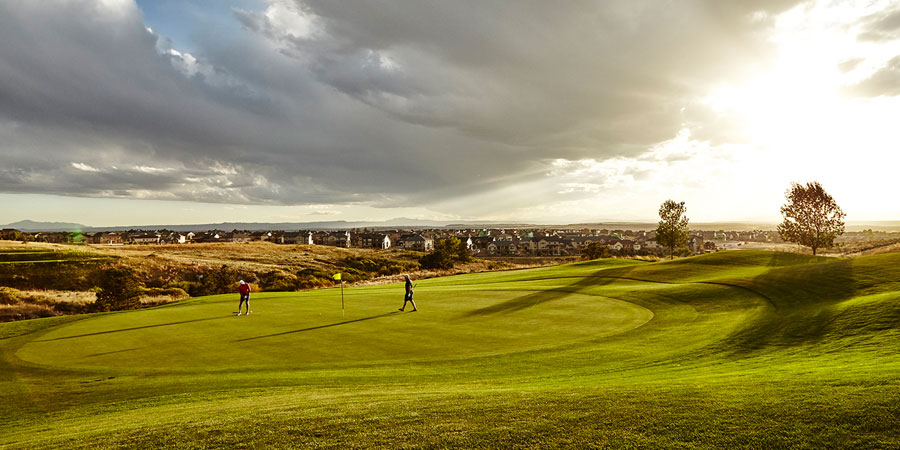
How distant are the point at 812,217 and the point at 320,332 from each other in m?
60.4

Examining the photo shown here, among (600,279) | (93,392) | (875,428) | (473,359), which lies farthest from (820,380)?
(600,279)

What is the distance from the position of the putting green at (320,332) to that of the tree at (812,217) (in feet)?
145

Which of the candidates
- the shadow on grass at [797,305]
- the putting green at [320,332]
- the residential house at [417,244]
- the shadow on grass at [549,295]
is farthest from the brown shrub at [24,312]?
the residential house at [417,244]

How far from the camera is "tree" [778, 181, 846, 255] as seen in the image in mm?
51500

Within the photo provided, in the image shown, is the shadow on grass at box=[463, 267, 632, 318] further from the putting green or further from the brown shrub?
the brown shrub

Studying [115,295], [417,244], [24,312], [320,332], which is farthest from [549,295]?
[417,244]

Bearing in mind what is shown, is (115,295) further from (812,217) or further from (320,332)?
(812,217)

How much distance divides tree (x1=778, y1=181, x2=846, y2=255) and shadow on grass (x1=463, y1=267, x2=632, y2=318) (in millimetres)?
30573

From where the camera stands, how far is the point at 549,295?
26.8 m

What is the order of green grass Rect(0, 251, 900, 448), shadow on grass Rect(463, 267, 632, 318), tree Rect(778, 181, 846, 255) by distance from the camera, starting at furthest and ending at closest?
tree Rect(778, 181, 846, 255)
shadow on grass Rect(463, 267, 632, 318)
green grass Rect(0, 251, 900, 448)

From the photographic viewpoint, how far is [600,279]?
3425 cm

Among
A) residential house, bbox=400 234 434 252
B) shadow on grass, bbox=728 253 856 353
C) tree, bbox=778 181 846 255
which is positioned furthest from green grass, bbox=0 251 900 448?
residential house, bbox=400 234 434 252

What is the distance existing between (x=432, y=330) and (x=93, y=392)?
1052cm

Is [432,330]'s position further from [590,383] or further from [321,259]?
[321,259]
